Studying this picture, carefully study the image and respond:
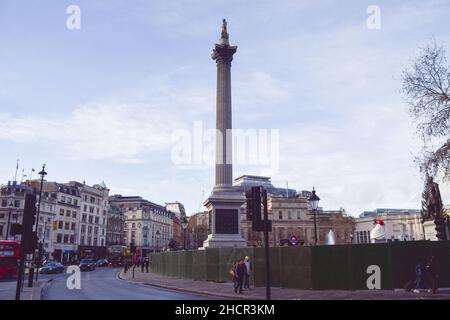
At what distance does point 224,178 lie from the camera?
34875 mm

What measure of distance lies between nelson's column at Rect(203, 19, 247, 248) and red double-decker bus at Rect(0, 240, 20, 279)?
64.1 ft

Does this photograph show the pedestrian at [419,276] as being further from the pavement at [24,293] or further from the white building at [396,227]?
the white building at [396,227]

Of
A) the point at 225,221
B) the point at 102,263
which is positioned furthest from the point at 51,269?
the point at 102,263

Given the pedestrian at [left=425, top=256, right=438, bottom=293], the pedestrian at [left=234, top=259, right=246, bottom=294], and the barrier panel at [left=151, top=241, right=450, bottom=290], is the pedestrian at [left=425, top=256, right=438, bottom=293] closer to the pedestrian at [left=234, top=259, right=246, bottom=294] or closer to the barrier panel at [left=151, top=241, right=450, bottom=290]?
the barrier panel at [left=151, top=241, right=450, bottom=290]

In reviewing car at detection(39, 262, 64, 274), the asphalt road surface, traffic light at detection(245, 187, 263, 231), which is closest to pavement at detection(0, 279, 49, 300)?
the asphalt road surface

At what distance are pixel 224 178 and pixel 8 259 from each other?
72.8 feet

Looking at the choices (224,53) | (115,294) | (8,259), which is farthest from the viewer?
(8,259)

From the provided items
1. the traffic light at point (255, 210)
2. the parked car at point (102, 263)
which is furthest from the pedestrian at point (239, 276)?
the parked car at point (102, 263)

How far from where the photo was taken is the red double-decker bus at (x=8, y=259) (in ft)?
125

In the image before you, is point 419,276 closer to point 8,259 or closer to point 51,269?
point 8,259

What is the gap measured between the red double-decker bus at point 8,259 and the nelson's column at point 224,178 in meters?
19.5

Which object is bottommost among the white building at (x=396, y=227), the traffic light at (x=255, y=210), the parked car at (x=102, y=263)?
the parked car at (x=102, y=263)

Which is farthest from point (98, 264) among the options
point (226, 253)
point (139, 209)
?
point (226, 253)

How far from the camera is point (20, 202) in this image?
3076 inches
